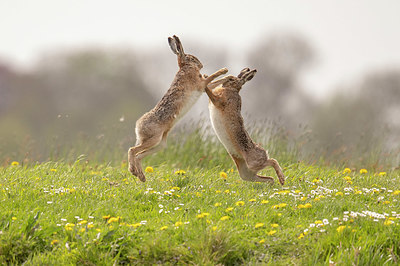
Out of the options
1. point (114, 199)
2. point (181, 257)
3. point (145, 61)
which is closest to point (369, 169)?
point (114, 199)

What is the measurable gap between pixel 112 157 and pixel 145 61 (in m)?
14.9

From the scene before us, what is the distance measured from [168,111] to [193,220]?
2.04m

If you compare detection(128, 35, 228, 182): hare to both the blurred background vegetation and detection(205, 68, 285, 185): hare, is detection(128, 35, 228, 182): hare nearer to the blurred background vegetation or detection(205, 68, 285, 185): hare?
detection(205, 68, 285, 185): hare

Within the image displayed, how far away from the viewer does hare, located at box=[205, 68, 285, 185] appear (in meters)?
7.43

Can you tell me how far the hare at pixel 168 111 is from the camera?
7027 mm

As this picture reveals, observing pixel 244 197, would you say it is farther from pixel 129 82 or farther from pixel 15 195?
pixel 129 82

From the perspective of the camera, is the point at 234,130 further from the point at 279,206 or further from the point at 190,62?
the point at 279,206

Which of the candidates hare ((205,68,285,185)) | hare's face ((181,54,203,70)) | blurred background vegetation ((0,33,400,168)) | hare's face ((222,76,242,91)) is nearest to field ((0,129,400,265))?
hare ((205,68,285,185))

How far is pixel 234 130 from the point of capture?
7.42m

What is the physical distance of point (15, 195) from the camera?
6457mm

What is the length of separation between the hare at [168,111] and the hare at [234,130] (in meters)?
0.25

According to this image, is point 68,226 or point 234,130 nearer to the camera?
point 68,226

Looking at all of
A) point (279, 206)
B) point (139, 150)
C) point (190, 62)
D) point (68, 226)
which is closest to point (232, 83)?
point (190, 62)

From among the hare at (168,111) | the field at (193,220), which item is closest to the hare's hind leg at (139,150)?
the hare at (168,111)
